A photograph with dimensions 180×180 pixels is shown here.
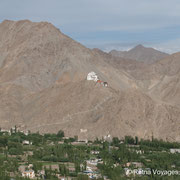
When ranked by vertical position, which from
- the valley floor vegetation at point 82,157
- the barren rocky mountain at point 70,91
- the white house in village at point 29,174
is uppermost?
the barren rocky mountain at point 70,91

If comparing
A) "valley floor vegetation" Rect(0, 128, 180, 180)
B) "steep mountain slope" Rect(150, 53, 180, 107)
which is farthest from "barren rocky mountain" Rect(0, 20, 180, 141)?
"valley floor vegetation" Rect(0, 128, 180, 180)

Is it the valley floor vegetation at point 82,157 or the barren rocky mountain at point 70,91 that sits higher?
the barren rocky mountain at point 70,91

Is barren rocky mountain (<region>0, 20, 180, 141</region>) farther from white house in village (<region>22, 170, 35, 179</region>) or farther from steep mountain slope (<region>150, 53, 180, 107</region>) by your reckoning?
white house in village (<region>22, 170, 35, 179</region>)

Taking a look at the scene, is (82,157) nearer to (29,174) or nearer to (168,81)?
(29,174)

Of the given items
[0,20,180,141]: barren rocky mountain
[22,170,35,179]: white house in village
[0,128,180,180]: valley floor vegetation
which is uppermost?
[0,20,180,141]: barren rocky mountain

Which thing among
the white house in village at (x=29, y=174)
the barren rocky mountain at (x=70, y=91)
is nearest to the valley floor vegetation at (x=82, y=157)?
the white house in village at (x=29, y=174)

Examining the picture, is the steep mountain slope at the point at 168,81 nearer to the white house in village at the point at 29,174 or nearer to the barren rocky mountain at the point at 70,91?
the barren rocky mountain at the point at 70,91
